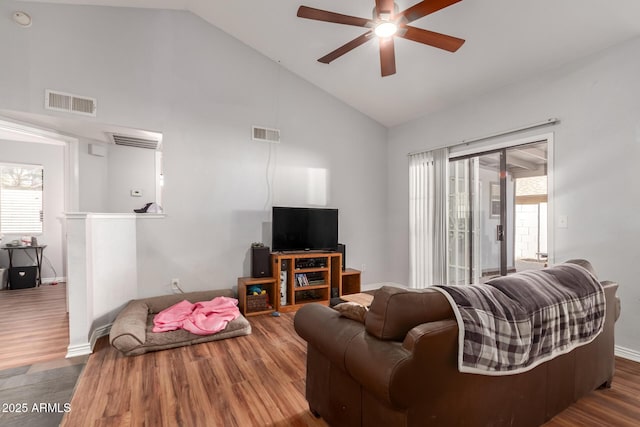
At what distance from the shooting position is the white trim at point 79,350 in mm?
2592

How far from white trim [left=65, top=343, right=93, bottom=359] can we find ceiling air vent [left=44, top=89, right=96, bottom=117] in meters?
2.31

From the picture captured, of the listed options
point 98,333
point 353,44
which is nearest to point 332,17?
point 353,44

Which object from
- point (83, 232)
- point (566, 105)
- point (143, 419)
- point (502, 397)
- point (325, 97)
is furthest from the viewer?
point (325, 97)

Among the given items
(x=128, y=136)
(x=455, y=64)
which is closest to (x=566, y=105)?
(x=455, y=64)

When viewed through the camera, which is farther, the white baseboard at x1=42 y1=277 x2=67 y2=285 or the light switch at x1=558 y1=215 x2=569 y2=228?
the white baseboard at x1=42 y1=277 x2=67 y2=285

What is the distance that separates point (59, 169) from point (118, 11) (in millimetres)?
3470

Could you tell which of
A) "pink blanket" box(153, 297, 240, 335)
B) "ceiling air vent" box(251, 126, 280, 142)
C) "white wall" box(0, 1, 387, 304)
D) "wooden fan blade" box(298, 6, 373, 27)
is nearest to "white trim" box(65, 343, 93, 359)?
"pink blanket" box(153, 297, 240, 335)

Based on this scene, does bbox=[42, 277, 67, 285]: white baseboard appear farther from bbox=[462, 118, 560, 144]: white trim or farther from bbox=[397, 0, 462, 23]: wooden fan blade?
bbox=[462, 118, 560, 144]: white trim

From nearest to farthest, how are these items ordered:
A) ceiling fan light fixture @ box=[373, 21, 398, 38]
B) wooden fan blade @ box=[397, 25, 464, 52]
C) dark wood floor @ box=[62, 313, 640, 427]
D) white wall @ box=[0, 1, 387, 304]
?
dark wood floor @ box=[62, 313, 640, 427]
ceiling fan light fixture @ box=[373, 21, 398, 38]
wooden fan blade @ box=[397, 25, 464, 52]
white wall @ box=[0, 1, 387, 304]

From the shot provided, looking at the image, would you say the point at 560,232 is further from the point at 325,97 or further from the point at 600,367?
the point at 325,97

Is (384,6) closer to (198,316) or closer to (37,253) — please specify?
(198,316)

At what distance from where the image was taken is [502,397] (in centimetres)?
144

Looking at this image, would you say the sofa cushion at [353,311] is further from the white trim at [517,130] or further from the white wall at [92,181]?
the white wall at [92,181]

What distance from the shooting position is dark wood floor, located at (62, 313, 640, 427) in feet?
5.91
